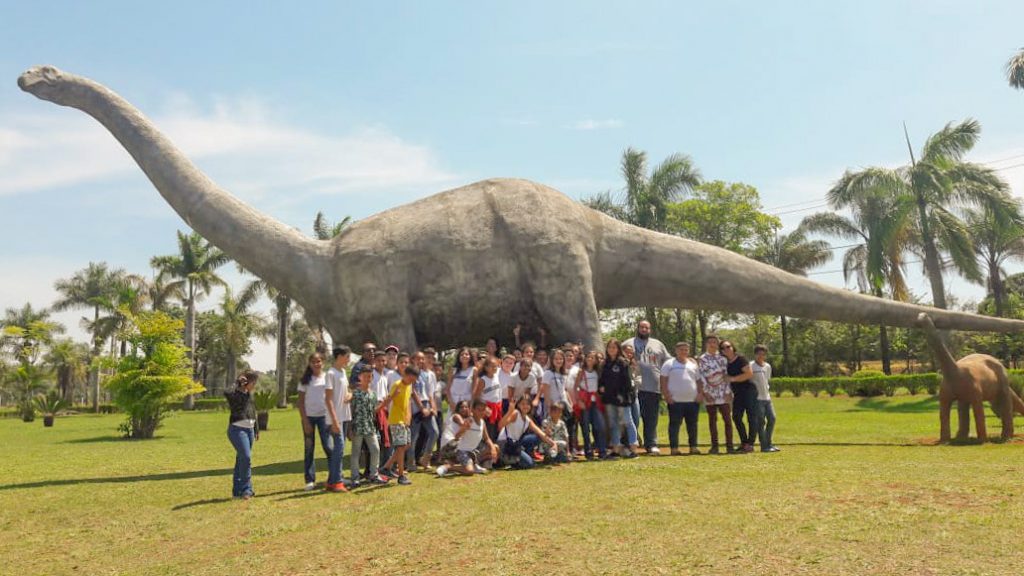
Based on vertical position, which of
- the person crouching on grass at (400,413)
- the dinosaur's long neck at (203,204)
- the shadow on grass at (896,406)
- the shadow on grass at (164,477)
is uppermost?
the dinosaur's long neck at (203,204)

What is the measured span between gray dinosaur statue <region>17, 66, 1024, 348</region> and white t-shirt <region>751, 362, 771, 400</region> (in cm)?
148

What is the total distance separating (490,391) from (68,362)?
→ 53.3m

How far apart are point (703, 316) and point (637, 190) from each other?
602 cm

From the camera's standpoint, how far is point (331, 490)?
23.7 ft

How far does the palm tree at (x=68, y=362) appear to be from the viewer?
51094 mm

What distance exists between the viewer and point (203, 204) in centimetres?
1017

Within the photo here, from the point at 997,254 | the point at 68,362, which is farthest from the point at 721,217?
the point at 68,362

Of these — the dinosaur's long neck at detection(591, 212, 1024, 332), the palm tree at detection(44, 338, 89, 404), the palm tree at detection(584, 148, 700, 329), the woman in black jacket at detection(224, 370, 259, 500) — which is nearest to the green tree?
the palm tree at detection(584, 148, 700, 329)

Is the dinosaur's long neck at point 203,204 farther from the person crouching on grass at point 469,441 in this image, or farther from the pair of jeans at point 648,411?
the pair of jeans at point 648,411

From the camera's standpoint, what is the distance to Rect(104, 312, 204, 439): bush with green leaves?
64.9ft

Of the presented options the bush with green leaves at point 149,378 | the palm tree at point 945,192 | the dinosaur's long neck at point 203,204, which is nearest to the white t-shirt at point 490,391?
the dinosaur's long neck at point 203,204

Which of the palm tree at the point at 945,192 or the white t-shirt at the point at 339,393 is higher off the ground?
the palm tree at the point at 945,192

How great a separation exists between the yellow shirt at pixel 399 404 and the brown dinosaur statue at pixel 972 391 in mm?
7082

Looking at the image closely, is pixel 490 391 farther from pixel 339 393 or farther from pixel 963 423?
pixel 963 423
